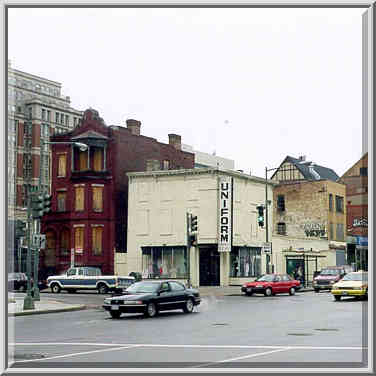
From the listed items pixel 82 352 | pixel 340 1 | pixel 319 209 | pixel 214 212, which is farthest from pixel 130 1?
pixel 319 209

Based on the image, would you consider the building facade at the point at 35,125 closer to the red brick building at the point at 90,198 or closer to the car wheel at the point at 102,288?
the red brick building at the point at 90,198

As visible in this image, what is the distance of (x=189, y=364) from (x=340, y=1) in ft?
20.2

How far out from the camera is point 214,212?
179 ft

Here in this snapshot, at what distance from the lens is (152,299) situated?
84.4 ft

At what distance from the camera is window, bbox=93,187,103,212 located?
59.0 meters

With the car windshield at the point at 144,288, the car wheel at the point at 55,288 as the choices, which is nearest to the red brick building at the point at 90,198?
the car wheel at the point at 55,288

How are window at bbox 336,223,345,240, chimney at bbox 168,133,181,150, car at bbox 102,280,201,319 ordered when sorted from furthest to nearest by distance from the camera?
window at bbox 336,223,345,240 → chimney at bbox 168,133,181,150 → car at bbox 102,280,201,319

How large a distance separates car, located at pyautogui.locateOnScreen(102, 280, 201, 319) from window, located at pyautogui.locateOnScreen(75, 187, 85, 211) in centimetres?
3223

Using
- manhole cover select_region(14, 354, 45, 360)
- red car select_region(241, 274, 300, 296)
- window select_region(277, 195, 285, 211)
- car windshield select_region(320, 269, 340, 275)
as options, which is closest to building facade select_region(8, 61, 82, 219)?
window select_region(277, 195, 285, 211)

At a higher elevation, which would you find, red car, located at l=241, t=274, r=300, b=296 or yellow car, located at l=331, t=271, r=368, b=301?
yellow car, located at l=331, t=271, r=368, b=301

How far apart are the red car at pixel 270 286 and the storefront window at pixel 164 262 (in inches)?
522

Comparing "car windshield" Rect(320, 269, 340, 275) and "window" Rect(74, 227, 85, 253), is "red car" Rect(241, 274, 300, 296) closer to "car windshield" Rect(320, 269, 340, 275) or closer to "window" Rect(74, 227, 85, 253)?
"car windshield" Rect(320, 269, 340, 275)

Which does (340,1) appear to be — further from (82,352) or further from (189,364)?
(82,352)

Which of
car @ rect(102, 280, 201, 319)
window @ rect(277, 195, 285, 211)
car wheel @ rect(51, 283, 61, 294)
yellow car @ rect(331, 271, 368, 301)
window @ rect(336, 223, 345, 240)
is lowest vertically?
car wheel @ rect(51, 283, 61, 294)
